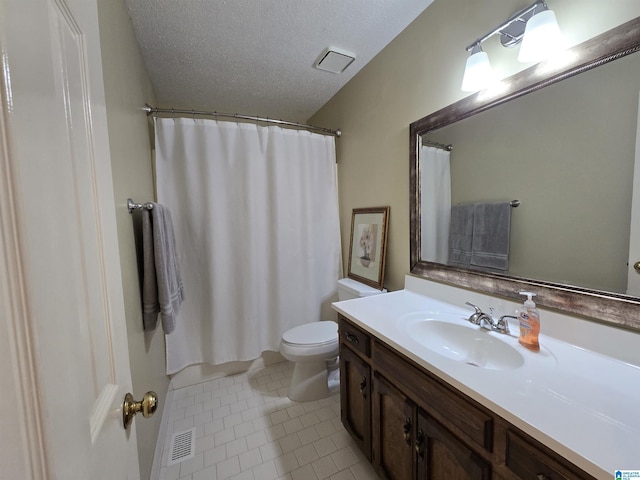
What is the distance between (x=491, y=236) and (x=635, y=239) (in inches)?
16.3

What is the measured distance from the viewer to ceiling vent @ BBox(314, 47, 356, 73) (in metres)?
1.64

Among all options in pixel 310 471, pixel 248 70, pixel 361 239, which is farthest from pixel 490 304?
pixel 248 70

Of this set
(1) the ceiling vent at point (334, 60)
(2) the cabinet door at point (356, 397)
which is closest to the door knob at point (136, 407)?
(2) the cabinet door at point (356, 397)

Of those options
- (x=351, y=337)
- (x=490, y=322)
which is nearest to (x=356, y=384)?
(x=351, y=337)

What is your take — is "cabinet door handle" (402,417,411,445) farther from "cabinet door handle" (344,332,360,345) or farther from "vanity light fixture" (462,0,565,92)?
"vanity light fixture" (462,0,565,92)

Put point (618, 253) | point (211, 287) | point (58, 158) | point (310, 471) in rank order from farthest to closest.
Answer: point (211, 287), point (310, 471), point (618, 253), point (58, 158)

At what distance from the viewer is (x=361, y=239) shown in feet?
6.63

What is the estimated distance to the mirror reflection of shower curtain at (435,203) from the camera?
4.45 feet

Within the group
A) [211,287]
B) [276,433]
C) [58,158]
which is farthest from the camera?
[211,287]

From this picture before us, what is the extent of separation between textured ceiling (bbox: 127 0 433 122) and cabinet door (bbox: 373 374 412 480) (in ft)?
6.00

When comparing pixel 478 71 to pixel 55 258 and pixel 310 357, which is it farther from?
pixel 310 357

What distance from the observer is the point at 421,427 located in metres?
0.88

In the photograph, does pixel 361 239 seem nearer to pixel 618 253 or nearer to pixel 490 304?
pixel 490 304

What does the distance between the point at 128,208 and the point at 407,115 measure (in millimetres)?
1547
